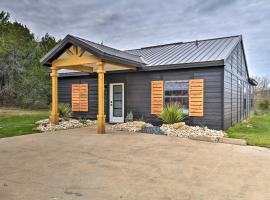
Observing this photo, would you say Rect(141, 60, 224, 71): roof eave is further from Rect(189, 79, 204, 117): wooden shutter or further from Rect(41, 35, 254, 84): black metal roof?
Rect(189, 79, 204, 117): wooden shutter

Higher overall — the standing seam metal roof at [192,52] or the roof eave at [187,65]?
the standing seam metal roof at [192,52]

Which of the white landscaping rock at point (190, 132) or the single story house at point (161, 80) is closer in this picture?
the white landscaping rock at point (190, 132)

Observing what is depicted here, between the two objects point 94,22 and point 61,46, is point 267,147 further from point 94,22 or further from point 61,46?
point 94,22

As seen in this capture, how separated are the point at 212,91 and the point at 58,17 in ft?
32.5

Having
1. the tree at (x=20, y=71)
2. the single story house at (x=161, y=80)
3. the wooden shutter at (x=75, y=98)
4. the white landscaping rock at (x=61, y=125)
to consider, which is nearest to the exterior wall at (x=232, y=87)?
the single story house at (x=161, y=80)

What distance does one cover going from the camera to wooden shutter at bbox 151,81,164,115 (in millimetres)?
9578

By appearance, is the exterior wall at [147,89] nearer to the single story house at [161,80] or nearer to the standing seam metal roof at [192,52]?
the single story house at [161,80]

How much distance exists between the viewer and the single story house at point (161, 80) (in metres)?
8.48

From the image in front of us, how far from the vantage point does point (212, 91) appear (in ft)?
28.1

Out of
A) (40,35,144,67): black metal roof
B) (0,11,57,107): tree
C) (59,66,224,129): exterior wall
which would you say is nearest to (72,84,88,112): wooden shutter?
(59,66,224,129): exterior wall

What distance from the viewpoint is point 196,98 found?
875 centimetres

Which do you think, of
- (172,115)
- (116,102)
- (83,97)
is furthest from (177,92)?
(83,97)

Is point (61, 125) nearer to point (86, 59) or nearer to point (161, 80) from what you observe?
point (86, 59)

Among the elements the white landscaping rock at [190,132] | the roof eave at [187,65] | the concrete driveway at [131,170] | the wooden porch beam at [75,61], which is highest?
the wooden porch beam at [75,61]
